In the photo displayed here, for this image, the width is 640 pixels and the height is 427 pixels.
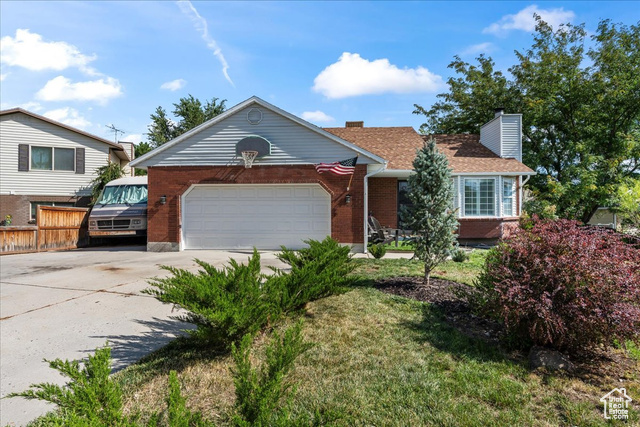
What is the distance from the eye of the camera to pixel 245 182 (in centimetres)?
1285

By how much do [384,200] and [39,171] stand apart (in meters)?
16.7

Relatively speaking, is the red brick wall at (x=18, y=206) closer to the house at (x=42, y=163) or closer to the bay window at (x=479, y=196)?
the house at (x=42, y=163)

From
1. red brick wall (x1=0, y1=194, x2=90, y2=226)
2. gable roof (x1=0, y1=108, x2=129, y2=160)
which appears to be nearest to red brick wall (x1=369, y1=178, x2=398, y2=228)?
gable roof (x1=0, y1=108, x2=129, y2=160)

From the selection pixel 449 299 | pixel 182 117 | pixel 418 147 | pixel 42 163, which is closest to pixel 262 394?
pixel 449 299

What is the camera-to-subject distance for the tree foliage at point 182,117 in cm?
3069

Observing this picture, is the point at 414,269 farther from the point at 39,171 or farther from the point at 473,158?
the point at 39,171

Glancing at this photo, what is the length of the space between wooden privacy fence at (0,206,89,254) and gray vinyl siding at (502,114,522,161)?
1928cm

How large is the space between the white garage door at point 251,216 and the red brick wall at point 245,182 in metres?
0.34

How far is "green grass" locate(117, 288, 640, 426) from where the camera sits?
2.72m

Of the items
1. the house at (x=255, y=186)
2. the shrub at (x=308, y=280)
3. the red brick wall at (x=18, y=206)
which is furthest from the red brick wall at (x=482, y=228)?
the red brick wall at (x=18, y=206)

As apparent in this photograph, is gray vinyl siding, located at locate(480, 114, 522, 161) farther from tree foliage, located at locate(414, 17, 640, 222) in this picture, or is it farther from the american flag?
the american flag

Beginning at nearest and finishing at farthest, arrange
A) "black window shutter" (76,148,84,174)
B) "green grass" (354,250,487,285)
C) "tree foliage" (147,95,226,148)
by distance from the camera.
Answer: "green grass" (354,250,487,285) < "black window shutter" (76,148,84,174) < "tree foliage" (147,95,226,148)

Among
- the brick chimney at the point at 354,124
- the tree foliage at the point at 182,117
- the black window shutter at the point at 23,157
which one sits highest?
the tree foliage at the point at 182,117

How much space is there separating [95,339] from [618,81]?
22541 mm
